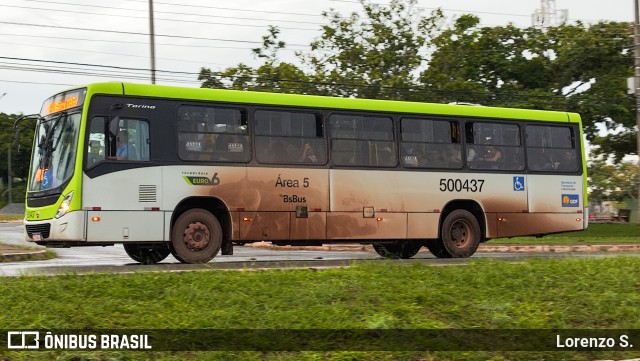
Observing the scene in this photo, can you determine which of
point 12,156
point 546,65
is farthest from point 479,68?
point 12,156

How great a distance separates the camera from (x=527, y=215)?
19812mm

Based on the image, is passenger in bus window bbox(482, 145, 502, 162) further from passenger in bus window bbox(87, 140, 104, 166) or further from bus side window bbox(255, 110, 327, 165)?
passenger in bus window bbox(87, 140, 104, 166)

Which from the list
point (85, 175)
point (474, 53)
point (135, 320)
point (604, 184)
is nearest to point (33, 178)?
point (85, 175)

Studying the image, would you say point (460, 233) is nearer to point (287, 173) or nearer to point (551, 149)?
point (551, 149)

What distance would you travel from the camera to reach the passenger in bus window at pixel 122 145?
50.0 ft

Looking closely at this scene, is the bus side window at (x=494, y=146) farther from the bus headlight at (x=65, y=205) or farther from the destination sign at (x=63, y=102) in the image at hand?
the bus headlight at (x=65, y=205)

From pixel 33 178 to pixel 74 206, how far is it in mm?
1777

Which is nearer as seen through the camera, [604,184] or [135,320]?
[135,320]

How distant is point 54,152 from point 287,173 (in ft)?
14.1

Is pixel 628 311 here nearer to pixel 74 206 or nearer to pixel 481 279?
pixel 481 279

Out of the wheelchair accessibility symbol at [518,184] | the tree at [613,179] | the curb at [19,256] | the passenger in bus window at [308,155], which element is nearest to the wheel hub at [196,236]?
the passenger in bus window at [308,155]

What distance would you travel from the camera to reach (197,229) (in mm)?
15977

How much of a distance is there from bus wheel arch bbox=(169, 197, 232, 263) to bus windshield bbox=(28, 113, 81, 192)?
2.06m

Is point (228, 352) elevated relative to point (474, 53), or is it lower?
lower
